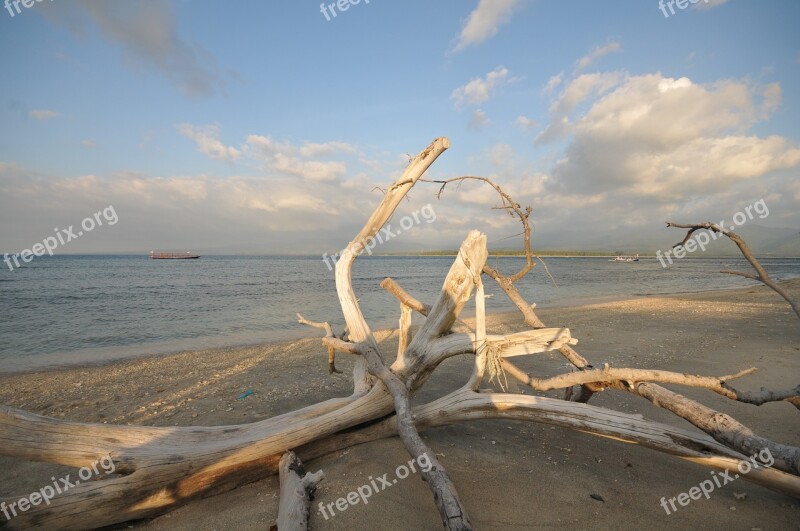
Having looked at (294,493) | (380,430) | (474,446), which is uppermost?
(294,493)

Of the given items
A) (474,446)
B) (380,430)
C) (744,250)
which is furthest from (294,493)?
(744,250)

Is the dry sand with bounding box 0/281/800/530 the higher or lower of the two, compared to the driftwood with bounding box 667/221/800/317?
lower

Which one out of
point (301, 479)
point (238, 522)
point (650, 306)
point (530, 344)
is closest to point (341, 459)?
point (301, 479)

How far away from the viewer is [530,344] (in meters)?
3.95

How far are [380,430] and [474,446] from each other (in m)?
1.04

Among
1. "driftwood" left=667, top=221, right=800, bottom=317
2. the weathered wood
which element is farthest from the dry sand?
"driftwood" left=667, top=221, right=800, bottom=317

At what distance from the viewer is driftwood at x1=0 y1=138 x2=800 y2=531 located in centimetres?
266

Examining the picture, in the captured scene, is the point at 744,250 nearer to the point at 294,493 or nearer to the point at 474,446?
A: the point at 474,446

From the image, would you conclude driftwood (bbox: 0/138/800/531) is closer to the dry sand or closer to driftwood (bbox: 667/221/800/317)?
the dry sand

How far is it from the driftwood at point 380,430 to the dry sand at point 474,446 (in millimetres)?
267

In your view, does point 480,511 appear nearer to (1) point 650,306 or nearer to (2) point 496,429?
(2) point 496,429

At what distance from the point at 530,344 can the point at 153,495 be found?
3.60 meters

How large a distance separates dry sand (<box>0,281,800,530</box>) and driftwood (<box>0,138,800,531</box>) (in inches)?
10.5

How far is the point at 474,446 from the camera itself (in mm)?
4020
